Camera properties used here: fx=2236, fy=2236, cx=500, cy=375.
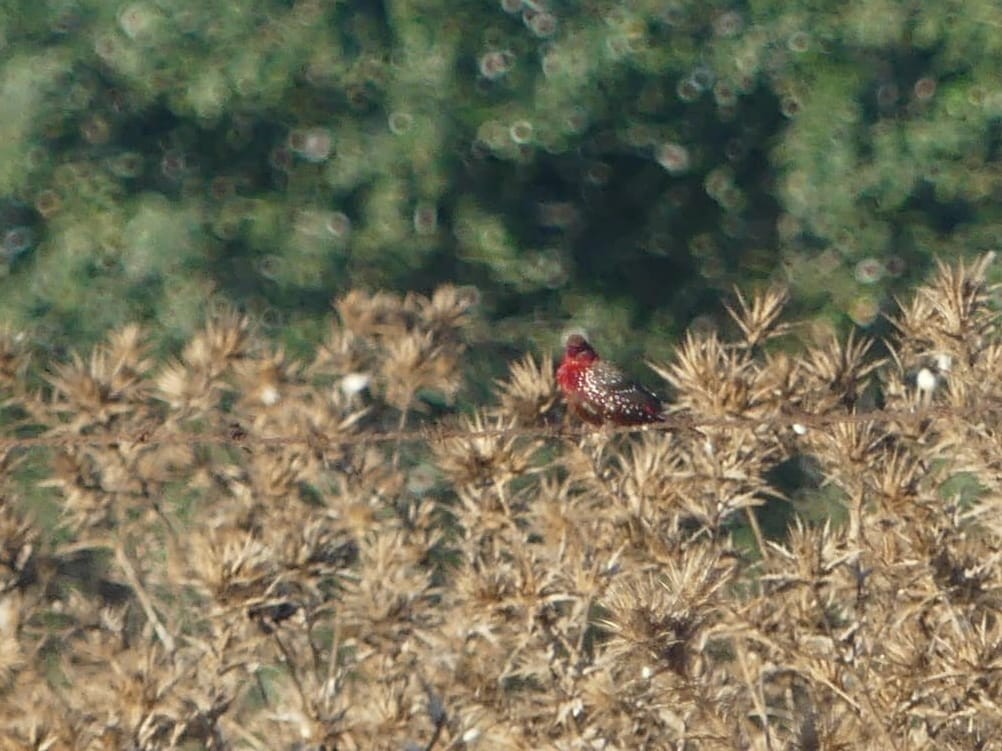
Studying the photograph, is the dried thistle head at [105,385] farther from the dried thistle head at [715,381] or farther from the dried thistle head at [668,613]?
the dried thistle head at [668,613]

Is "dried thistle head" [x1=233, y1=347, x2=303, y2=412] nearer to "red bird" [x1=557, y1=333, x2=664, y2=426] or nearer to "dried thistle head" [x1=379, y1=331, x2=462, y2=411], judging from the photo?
"dried thistle head" [x1=379, y1=331, x2=462, y2=411]

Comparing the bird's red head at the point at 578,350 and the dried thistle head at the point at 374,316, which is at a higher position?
the bird's red head at the point at 578,350

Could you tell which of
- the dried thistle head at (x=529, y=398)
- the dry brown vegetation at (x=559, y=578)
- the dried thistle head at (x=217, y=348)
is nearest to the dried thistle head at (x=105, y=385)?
the dry brown vegetation at (x=559, y=578)

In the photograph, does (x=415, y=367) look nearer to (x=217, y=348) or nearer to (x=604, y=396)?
(x=217, y=348)

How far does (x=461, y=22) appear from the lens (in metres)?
10.9

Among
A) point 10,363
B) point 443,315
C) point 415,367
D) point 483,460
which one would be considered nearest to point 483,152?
point 443,315

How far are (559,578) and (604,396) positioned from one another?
70cm

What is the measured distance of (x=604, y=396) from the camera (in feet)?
22.3

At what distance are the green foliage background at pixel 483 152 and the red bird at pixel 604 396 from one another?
375 centimetres

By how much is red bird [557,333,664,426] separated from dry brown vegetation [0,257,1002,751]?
0.11 m

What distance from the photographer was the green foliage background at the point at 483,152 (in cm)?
1046

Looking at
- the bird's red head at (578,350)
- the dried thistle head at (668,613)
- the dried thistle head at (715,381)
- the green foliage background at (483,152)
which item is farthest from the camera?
the green foliage background at (483,152)

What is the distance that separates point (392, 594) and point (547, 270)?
16.7 ft

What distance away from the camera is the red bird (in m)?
6.78
